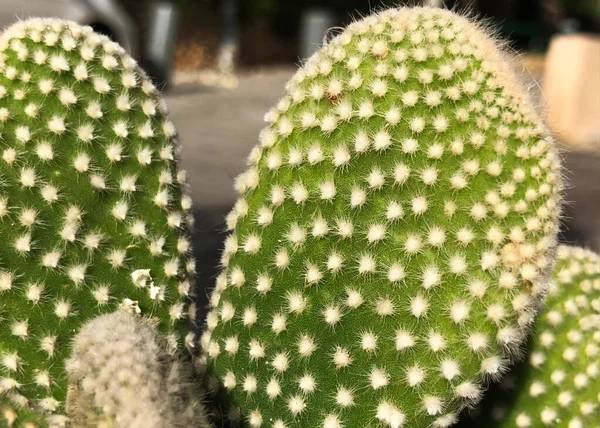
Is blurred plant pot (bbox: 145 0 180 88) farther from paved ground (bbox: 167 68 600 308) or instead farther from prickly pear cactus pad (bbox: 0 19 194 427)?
prickly pear cactus pad (bbox: 0 19 194 427)

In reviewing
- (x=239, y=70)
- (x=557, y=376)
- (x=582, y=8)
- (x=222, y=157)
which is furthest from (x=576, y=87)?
(x=582, y=8)

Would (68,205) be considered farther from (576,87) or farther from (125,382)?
(576,87)

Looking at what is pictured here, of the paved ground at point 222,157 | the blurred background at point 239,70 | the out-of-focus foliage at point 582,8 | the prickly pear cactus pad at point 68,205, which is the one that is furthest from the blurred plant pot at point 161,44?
the out-of-focus foliage at point 582,8

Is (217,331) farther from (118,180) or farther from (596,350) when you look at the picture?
(596,350)

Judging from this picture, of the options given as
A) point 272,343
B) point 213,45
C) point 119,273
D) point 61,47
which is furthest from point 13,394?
point 213,45

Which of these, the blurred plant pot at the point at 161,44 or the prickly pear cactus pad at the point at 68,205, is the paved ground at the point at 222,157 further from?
the prickly pear cactus pad at the point at 68,205

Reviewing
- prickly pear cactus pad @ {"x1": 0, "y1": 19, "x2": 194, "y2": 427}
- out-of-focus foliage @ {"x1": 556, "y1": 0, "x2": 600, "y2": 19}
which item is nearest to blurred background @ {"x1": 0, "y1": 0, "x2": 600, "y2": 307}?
prickly pear cactus pad @ {"x1": 0, "y1": 19, "x2": 194, "y2": 427}

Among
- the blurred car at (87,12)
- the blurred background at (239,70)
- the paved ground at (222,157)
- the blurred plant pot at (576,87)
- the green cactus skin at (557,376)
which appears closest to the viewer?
the green cactus skin at (557,376)

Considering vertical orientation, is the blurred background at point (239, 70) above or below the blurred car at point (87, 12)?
below
